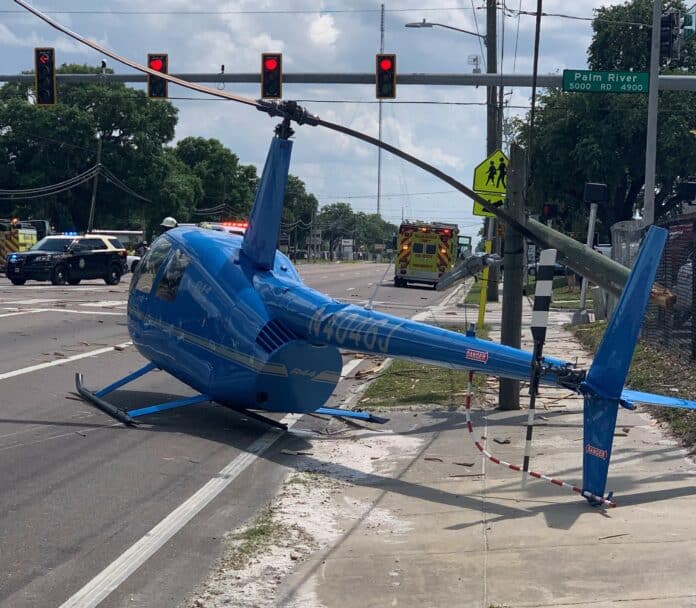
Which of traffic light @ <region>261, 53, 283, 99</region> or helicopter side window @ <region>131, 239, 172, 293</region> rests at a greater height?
traffic light @ <region>261, 53, 283, 99</region>

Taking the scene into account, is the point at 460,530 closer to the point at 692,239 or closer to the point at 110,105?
the point at 692,239

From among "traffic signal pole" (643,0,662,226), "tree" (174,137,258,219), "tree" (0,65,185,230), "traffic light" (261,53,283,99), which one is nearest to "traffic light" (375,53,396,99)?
"traffic light" (261,53,283,99)

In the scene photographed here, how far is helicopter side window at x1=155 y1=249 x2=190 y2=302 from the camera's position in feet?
37.0

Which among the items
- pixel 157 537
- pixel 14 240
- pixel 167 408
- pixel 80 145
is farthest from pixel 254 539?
pixel 80 145

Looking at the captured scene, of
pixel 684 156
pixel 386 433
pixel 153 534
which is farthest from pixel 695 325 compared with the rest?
pixel 684 156

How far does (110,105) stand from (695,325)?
192ft

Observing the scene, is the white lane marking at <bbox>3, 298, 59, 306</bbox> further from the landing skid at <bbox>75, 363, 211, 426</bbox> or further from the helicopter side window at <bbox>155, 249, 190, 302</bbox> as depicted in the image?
the helicopter side window at <bbox>155, 249, 190, 302</bbox>

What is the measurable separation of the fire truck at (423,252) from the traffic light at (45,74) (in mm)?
22837

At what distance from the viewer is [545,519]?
709 centimetres

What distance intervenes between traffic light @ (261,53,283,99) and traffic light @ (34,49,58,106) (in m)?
5.28

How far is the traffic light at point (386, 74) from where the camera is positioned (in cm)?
2355

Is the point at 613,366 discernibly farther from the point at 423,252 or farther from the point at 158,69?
the point at 423,252

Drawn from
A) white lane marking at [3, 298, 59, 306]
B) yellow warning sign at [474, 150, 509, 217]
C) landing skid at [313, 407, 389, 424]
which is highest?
yellow warning sign at [474, 150, 509, 217]

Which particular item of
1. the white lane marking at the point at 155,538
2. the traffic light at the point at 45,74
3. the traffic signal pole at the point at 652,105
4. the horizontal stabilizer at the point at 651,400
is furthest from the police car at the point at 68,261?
the horizontal stabilizer at the point at 651,400
